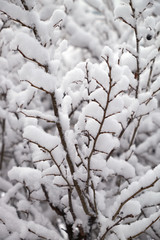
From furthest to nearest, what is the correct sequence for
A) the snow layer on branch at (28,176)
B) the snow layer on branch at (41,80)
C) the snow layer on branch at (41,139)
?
the snow layer on branch at (28,176)
the snow layer on branch at (41,139)
the snow layer on branch at (41,80)

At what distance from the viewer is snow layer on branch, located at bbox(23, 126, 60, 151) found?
0.93 m

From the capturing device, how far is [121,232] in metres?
1.09

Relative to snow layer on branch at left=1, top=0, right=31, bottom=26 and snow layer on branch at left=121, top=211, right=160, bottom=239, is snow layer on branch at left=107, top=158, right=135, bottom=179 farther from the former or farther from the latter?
snow layer on branch at left=1, top=0, right=31, bottom=26

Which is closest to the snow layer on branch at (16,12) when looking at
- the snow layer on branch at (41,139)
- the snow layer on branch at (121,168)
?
the snow layer on branch at (41,139)

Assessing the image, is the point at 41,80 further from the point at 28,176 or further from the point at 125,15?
the point at 28,176

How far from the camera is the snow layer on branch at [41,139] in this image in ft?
3.05

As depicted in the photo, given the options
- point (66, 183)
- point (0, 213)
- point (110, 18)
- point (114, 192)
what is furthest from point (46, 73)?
point (110, 18)

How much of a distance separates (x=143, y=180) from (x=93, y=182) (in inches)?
9.4

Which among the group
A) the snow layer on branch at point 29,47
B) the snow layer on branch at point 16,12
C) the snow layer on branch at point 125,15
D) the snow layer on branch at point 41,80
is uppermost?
the snow layer on branch at point 125,15

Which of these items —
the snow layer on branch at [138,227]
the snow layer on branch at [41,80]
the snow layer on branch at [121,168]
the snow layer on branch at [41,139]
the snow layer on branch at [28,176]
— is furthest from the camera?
the snow layer on branch at [121,168]

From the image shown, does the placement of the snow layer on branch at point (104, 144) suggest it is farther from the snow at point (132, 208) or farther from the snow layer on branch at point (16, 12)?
the snow layer on branch at point (16, 12)

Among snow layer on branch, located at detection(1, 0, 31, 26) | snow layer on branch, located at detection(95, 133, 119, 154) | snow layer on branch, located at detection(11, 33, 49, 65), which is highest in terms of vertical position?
snow layer on branch, located at detection(1, 0, 31, 26)

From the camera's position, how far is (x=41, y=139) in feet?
3.08

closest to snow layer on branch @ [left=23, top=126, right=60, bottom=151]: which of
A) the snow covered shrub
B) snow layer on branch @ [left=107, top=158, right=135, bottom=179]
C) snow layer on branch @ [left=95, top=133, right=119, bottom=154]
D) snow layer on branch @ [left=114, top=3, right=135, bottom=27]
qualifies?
the snow covered shrub
